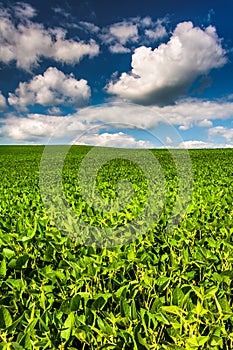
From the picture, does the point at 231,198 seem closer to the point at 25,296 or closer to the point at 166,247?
the point at 166,247

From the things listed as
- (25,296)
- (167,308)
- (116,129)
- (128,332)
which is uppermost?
(116,129)

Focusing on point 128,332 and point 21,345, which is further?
point 128,332

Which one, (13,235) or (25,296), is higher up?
(13,235)

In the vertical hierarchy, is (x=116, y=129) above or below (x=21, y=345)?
above

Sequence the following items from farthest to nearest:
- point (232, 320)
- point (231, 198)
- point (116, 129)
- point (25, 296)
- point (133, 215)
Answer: point (231, 198), point (116, 129), point (133, 215), point (25, 296), point (232, 320)

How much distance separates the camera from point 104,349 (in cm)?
191

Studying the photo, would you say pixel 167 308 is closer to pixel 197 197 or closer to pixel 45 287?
pixel 45 287

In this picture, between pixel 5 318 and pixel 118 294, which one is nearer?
pixel 5 318

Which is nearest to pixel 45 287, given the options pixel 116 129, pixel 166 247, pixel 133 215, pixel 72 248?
pixel 72 248

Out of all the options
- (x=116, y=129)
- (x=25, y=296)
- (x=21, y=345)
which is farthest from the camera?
(x=116, y=129)

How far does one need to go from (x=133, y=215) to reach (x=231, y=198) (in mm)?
2707

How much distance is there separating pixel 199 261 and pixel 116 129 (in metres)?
3.03

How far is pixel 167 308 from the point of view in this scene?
1.91m

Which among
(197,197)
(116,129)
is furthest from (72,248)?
(197,197)
